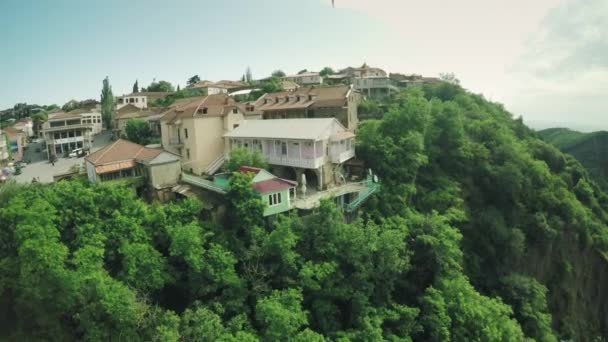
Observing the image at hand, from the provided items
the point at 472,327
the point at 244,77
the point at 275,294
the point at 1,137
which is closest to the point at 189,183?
the point at 275,294

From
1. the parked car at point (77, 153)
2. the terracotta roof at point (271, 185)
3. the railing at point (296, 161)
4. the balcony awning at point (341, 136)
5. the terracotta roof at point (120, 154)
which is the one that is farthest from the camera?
the parked car at point (77, 153)

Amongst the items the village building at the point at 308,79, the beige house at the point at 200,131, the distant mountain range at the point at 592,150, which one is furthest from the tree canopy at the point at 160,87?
the distant mountain range at the point at 592,150

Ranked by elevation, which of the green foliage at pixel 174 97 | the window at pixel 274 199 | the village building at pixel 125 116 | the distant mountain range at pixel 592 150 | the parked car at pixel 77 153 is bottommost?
the distant mountain range at pixel 592 150

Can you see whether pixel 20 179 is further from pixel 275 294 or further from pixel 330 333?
pixel 330 333

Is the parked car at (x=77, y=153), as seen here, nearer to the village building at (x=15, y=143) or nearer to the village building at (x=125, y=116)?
the village building at (x=125, y=116)

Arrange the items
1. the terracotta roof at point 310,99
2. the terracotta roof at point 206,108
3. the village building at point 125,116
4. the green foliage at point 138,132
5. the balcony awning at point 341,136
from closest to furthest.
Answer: the balcony awning at point 341,136
the terracotta roof at point 206,108
the terracotta roof at point 310,99
the green foliage at point 138,132
the village building at point 125,116

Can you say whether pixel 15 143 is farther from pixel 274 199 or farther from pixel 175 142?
pixel 274 199

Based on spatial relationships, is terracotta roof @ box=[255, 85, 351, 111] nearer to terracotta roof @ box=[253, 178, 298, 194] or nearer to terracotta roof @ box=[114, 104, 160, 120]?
terracotta roof @ box=[114, 104, 160, 120]
